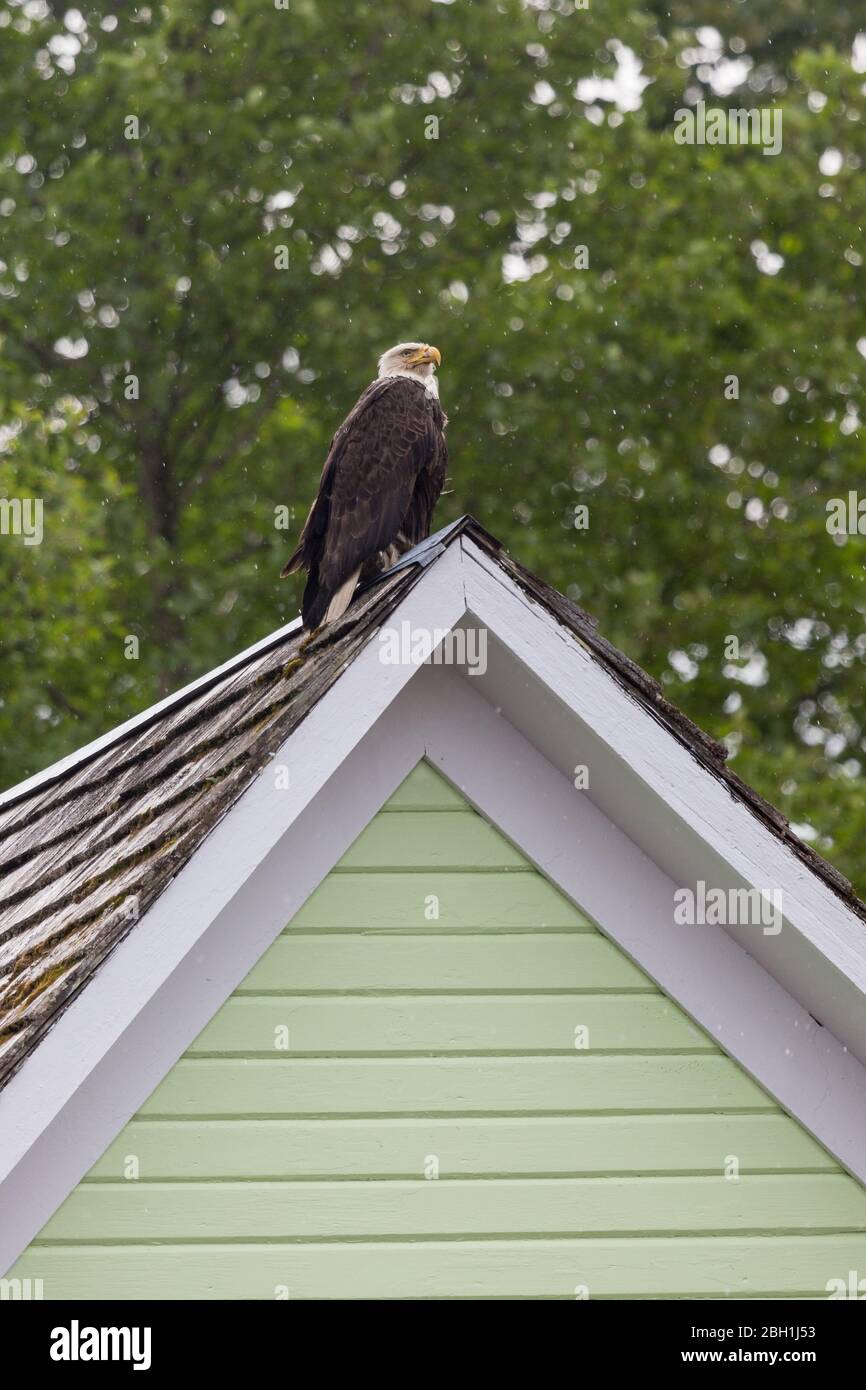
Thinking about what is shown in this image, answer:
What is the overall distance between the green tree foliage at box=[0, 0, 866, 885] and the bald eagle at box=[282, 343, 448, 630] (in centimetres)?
1181

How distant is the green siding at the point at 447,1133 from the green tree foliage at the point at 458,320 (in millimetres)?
14385

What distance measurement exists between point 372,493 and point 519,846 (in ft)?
7.44

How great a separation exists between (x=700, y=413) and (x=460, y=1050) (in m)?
16.9

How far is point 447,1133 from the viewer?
4.22 m

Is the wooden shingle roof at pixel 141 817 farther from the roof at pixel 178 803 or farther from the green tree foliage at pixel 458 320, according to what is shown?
the green tree foliage at pixel 458 320

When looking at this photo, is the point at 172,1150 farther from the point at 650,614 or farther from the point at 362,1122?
the point at 650,614

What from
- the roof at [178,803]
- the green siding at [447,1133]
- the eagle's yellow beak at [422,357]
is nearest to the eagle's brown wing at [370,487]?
the roof at [178,803]

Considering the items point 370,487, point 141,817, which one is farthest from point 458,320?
point 141,817

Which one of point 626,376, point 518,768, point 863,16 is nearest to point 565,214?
point 626,376

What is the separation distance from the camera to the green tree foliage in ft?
64.0

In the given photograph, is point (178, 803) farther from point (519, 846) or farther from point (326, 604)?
point (326, 604)

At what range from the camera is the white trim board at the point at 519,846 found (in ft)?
12.5

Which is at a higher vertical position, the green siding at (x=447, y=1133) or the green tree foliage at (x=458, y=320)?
the green tree foliage at (x=458, y=320)

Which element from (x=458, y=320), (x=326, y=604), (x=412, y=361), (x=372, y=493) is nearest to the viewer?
(x=326, y=604)
